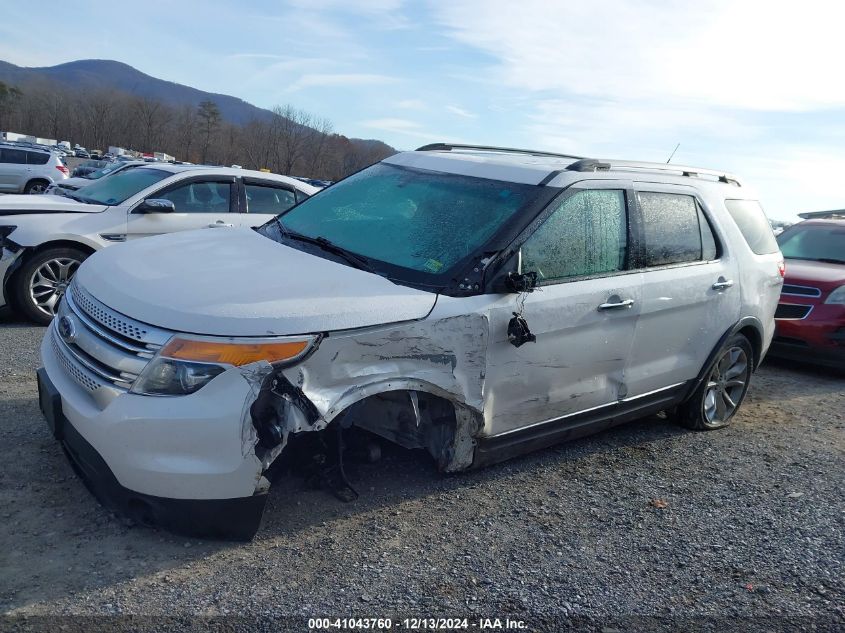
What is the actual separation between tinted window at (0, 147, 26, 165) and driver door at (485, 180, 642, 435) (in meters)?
24.4

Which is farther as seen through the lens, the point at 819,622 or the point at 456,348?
the point at 456,348

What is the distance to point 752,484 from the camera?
4.45 meters

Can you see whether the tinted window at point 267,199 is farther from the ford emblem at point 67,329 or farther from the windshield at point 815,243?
the windshield at point 815,243

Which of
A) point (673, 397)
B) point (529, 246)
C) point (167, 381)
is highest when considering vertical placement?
point (529, 246)

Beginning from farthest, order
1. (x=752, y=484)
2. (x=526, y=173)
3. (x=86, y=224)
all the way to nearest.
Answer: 1. (x=86, y=224)
2. (x=752, y=484)
3. (x=526, y=173)

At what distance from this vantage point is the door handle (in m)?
4.02

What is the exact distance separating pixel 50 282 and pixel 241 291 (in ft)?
14.7

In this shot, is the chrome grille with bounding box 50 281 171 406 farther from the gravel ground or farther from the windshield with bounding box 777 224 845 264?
the windshield with bounding box 777 224 845 264

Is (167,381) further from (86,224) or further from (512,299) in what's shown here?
(86,224)

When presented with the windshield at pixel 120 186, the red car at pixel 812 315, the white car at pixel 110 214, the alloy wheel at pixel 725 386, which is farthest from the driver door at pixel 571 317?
the windshield at pixel 120 186

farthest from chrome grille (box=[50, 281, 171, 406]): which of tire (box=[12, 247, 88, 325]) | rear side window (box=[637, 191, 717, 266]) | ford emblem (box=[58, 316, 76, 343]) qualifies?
tire (box=[12, 247, 88, 325])

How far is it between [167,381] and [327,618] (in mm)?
1114

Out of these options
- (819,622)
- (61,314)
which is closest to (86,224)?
(61,314)

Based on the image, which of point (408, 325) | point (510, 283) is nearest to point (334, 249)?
point (408, 325)
